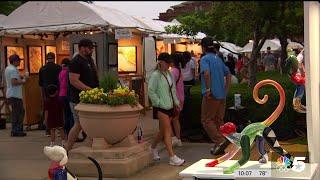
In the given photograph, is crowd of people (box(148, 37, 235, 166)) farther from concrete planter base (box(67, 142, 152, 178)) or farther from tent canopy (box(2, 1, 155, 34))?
tent canopy (box(2, 1, 155, 34))

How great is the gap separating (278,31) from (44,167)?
682 cm

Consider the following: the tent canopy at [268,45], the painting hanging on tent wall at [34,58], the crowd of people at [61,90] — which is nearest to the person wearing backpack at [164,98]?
the crowd of people at [61,90]

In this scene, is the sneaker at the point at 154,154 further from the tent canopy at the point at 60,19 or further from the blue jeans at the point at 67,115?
the tent canopy at the point at 60,19

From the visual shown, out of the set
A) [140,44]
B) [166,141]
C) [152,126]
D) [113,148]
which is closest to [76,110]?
[113,148]

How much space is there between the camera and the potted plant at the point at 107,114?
315 inches

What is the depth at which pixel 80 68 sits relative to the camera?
8.84 m

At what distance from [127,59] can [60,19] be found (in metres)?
3.99

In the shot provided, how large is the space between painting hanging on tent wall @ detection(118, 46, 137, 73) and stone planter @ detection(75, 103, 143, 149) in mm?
8892

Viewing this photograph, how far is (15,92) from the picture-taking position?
12273 millimetres

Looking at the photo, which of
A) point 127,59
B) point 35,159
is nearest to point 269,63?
point 127,59

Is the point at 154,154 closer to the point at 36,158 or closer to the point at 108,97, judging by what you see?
the point at 108,97

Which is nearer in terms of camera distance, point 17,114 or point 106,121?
point 106,121

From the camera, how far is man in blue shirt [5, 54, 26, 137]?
12.1m

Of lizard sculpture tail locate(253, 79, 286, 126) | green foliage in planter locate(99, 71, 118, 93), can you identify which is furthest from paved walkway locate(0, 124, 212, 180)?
lizard sculpture tail locate(253, 79, 286, 126)
